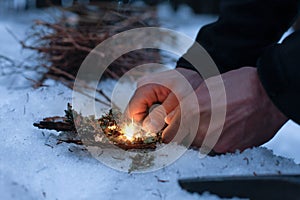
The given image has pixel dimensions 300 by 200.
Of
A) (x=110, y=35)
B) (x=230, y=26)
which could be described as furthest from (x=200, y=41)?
(x=110, y=35)

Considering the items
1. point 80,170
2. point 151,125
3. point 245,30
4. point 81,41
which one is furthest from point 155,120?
point 81,41

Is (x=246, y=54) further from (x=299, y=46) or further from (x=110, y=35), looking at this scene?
(x=110, y=35)

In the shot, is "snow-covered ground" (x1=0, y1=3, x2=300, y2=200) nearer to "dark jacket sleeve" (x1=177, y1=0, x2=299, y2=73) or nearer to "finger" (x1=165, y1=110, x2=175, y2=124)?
"finger" (x1=165, y1=110, x2=175, y2=124)

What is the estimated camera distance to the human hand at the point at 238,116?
1.12m

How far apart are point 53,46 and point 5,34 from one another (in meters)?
1.39

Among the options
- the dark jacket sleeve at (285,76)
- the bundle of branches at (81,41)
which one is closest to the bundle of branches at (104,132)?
the dark jacket sleeve at (285,76)

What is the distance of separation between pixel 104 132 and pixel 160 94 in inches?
11.6

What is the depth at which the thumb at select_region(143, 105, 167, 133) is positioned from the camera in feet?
4.09

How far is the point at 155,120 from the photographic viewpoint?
126 cm

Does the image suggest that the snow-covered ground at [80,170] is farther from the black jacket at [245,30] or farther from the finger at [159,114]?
the black jacket at [245,30]

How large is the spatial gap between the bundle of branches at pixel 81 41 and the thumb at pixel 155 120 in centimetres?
99

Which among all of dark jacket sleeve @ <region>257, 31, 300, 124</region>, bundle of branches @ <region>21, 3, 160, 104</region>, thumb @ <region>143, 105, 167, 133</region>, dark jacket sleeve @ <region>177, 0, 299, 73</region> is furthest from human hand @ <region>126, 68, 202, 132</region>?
bundle of branches @ <region>21, 3, 160, 104</region>

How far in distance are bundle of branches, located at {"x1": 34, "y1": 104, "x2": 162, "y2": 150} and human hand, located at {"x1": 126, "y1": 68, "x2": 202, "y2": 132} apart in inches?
3.2

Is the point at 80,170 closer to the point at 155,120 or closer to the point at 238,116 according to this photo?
the point at 155,120
